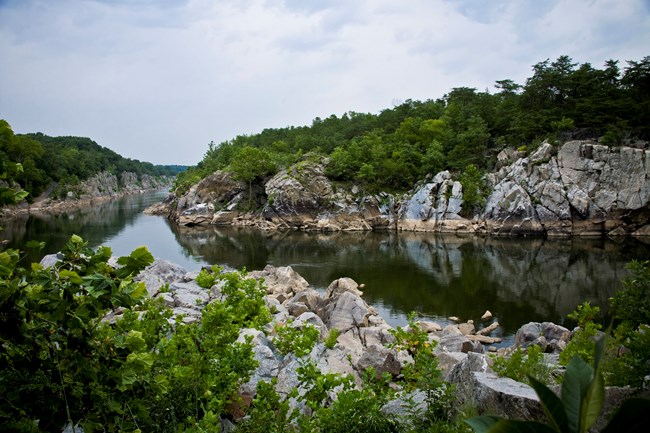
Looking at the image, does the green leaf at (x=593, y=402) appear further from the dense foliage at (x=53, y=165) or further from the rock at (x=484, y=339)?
the dense foliage at (x=53, y=165)

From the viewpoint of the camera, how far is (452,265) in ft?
108

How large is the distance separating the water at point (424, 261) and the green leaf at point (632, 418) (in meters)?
18.7

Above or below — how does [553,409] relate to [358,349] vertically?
above

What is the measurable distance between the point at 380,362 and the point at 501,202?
42.2 meters

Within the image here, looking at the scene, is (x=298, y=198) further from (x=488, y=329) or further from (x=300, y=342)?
(x=300, y=342)

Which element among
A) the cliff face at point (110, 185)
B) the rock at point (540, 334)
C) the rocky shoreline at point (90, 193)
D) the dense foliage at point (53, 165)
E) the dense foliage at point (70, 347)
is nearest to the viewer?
the dense foliage at point (70, 347)

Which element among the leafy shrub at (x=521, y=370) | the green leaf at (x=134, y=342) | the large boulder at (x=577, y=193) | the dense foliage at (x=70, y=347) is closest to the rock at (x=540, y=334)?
the leafy shrub at (x=521, y=370)

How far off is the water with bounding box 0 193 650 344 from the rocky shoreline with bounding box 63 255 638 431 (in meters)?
2.63

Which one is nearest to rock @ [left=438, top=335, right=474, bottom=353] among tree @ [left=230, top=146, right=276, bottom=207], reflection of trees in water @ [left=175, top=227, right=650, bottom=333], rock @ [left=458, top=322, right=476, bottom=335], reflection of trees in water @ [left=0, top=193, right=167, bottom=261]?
rock @ [left=458, top=322, right=476, bottom=335]

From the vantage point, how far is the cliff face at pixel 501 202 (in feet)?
144

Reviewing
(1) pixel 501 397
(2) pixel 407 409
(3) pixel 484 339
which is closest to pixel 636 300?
(1) pixel 501 397

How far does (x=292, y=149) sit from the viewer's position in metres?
82.1

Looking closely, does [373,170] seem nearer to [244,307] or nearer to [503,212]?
[503,212]

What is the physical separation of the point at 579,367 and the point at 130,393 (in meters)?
3.96
